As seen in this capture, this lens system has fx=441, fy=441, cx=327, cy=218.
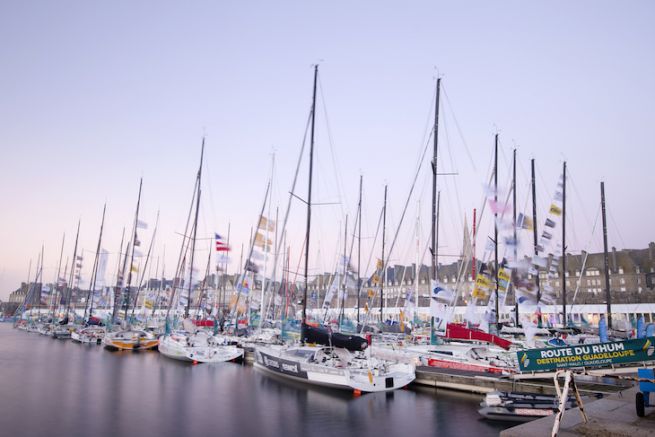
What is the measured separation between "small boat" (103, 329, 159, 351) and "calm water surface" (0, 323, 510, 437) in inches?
554

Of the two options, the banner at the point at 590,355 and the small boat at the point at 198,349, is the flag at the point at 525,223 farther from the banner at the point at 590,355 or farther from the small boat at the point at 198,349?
the banner at the point at 590,355

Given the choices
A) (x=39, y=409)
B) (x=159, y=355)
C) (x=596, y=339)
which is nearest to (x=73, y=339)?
(x=159, y=355)

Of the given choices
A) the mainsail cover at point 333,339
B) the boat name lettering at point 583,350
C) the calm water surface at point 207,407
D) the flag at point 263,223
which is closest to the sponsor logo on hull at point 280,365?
the calm water surface at point 207,407

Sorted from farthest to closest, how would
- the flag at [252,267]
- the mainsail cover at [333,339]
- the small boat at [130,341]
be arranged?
the small boat at [130,341]
the flag at [252,267]
the mainsail cover at [333,339]

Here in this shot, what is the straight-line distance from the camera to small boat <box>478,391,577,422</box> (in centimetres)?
1862

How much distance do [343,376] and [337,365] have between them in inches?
53.0

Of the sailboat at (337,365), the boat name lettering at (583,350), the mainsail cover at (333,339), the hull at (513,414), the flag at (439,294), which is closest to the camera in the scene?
the boat name lettering at (583,350)

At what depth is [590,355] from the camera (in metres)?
11.3

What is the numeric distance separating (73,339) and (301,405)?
53426 millimetres

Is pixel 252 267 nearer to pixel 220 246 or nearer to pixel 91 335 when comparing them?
pixel 220 246

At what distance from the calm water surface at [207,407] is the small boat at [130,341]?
14.1 meters

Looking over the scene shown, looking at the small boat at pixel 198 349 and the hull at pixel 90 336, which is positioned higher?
the small boat at pixel 198 349

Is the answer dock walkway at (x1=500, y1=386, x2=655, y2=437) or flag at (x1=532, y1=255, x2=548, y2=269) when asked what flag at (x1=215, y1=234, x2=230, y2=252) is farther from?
dock walkway at (x1=500, y1=386, x2=655, y2=437)

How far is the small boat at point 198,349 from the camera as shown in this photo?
3856 centimetres
